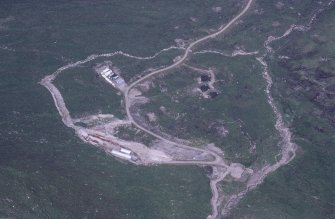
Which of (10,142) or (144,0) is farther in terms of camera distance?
(144,0)

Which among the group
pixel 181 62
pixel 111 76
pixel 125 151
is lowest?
pixel 125 151

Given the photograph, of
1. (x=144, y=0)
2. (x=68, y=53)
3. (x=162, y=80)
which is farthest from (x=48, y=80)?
(x=144, y=0)

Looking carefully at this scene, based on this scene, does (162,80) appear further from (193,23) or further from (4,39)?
(4,39)

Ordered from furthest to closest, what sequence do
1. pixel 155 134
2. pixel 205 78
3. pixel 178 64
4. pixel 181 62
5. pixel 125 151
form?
pixel 181 62 → pixel 178 64 → pixel 205 78 → pixel 155 134 → pixel 125 151

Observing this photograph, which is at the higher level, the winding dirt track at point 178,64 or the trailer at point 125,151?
the winding dirt track at point 178,64

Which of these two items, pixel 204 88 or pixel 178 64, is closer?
pixel 204 88

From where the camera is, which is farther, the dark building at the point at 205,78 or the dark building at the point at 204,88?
the dark building at the point at 205,78

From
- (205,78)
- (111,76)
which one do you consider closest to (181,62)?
(205,78)

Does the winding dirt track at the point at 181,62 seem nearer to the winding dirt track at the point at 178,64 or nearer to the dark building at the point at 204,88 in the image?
the winding dirt track at the point at 178,64

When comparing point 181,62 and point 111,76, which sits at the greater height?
point 181,62

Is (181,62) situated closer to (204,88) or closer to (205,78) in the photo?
(205,78)

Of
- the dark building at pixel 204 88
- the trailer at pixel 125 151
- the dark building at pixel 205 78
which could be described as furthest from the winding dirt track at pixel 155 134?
the dark building at pixel 204 88
